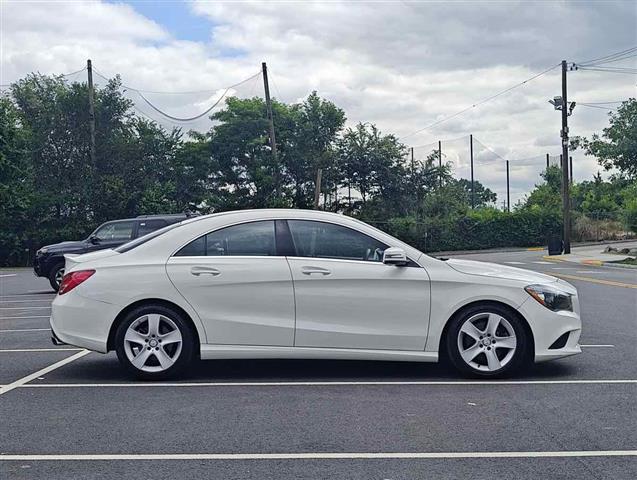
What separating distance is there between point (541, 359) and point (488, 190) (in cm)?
11736

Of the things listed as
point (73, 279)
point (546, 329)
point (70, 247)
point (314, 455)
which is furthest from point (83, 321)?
point (70, 247)

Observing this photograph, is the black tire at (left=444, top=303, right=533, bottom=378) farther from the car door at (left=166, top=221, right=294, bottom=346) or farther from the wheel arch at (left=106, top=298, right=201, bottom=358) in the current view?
the wheel arch at (left=106, top=298, right=201, bottom=358)

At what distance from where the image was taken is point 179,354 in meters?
7.29

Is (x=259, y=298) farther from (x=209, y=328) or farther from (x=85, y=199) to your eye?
(x=85, y=199)

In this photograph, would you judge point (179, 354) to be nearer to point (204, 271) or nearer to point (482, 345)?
point (204, 271)

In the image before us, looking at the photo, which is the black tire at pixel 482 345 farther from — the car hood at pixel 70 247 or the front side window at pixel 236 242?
the car hood at pixel 70 247

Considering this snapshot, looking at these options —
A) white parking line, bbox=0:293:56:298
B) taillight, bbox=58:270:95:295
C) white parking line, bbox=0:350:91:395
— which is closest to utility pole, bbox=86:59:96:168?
white parking line, bbox=0:293:56:298

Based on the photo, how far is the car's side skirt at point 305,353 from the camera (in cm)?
734

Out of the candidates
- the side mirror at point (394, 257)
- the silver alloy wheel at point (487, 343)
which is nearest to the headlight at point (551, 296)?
the silver alloy wheel at point (487, 343)

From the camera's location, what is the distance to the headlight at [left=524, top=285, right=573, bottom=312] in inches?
292

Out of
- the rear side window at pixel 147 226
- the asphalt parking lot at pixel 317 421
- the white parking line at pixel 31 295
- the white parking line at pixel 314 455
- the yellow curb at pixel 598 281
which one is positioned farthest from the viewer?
the yellow curb at pixel 598 281

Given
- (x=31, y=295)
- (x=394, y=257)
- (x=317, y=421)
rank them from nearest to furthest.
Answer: (x=317, y=421)
(x=394, y=257)
(x=31, y=295)

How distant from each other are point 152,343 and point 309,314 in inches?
55.9

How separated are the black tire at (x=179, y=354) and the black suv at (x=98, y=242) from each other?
10.5m
